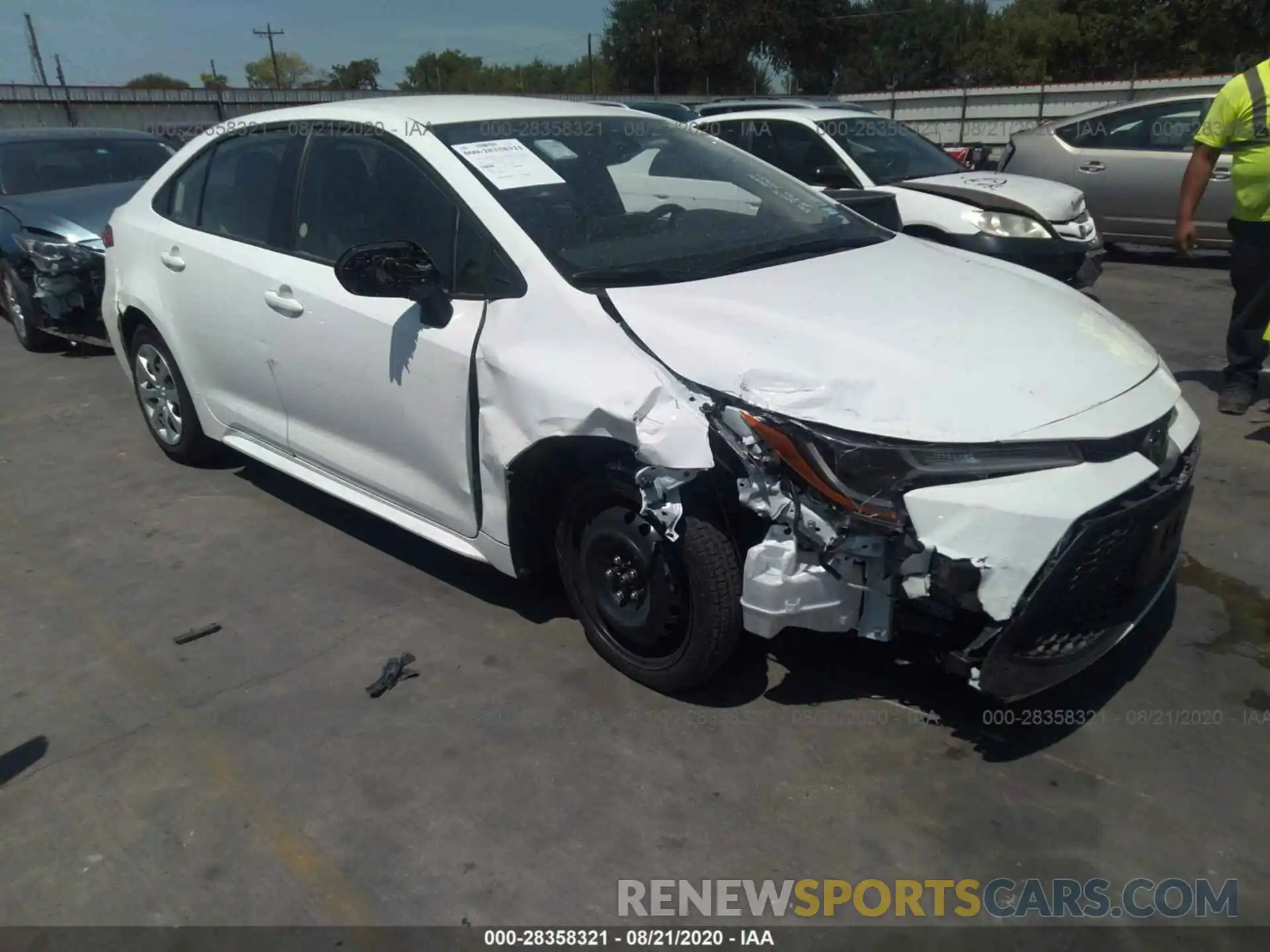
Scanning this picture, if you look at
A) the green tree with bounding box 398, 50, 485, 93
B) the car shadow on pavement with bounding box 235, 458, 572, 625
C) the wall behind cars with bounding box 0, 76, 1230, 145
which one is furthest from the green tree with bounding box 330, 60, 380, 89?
the car shadow on pavement with bounding box 235, 458, 572, 625

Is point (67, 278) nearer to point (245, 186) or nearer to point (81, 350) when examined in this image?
point (81, 350)

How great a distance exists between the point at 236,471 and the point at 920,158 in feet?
19.5

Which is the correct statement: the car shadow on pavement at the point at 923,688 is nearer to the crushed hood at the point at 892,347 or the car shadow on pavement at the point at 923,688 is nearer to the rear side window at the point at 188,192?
the crushed hood at the point at 892,347

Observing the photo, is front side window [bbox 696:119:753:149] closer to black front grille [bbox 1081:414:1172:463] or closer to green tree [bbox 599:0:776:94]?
black front grille [bbox 1081:414:1172:463]

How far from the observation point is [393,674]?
3244 mm

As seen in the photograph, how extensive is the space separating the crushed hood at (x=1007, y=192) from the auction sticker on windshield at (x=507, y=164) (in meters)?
4.58

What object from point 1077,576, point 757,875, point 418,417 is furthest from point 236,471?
point 1077,576

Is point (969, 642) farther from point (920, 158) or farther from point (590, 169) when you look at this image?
point (920, 158)

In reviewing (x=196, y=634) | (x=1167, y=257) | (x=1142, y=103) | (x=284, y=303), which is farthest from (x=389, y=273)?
(x=1167, y=257)

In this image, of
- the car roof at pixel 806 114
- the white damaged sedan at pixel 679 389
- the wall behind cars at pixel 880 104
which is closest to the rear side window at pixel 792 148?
the car roof at pixel 806 114

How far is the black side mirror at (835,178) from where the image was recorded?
7375mm

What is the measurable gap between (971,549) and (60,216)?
713 cm

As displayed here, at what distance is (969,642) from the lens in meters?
2.52

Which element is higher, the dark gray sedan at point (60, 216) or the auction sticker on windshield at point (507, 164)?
the auction sticker on windshield at point (507, 164)
